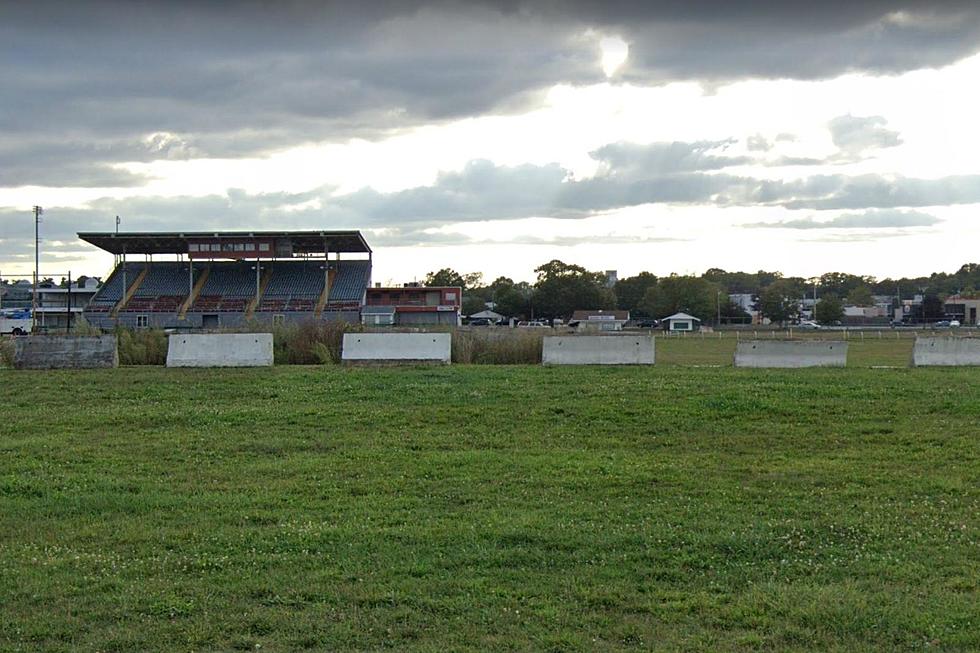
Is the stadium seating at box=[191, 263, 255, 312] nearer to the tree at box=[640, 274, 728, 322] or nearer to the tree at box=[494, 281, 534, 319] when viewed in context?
the tree at box=[494, 281, 534, 319]

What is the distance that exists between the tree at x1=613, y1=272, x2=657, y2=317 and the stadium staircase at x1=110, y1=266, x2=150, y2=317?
79591mm

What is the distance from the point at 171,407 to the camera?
15594mm

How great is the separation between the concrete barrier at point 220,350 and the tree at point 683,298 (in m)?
104

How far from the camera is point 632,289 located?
483 feet

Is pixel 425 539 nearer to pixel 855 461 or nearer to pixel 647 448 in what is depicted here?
pixel 647 448

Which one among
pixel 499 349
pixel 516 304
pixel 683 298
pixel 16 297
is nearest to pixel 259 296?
pixel 499 349

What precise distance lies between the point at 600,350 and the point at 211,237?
58.6 metres

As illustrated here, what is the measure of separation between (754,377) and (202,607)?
1306 centimetres

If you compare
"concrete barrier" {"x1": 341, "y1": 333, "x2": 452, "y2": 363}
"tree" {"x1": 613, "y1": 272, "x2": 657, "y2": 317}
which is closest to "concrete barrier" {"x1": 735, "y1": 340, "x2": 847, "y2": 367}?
"concrete barrier" {"x1": 341, "y1": 333, "x2": 452, "y2": 363}

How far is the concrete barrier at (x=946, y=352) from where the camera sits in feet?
68.1

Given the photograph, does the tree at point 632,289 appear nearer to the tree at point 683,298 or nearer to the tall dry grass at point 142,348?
the tree at point 683,298

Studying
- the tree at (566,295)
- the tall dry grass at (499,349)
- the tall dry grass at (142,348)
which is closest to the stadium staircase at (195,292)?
the tall dry grass at (142,348)

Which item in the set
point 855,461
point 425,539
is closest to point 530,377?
point 855,461

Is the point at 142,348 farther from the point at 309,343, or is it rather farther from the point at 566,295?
the point at 566,295
